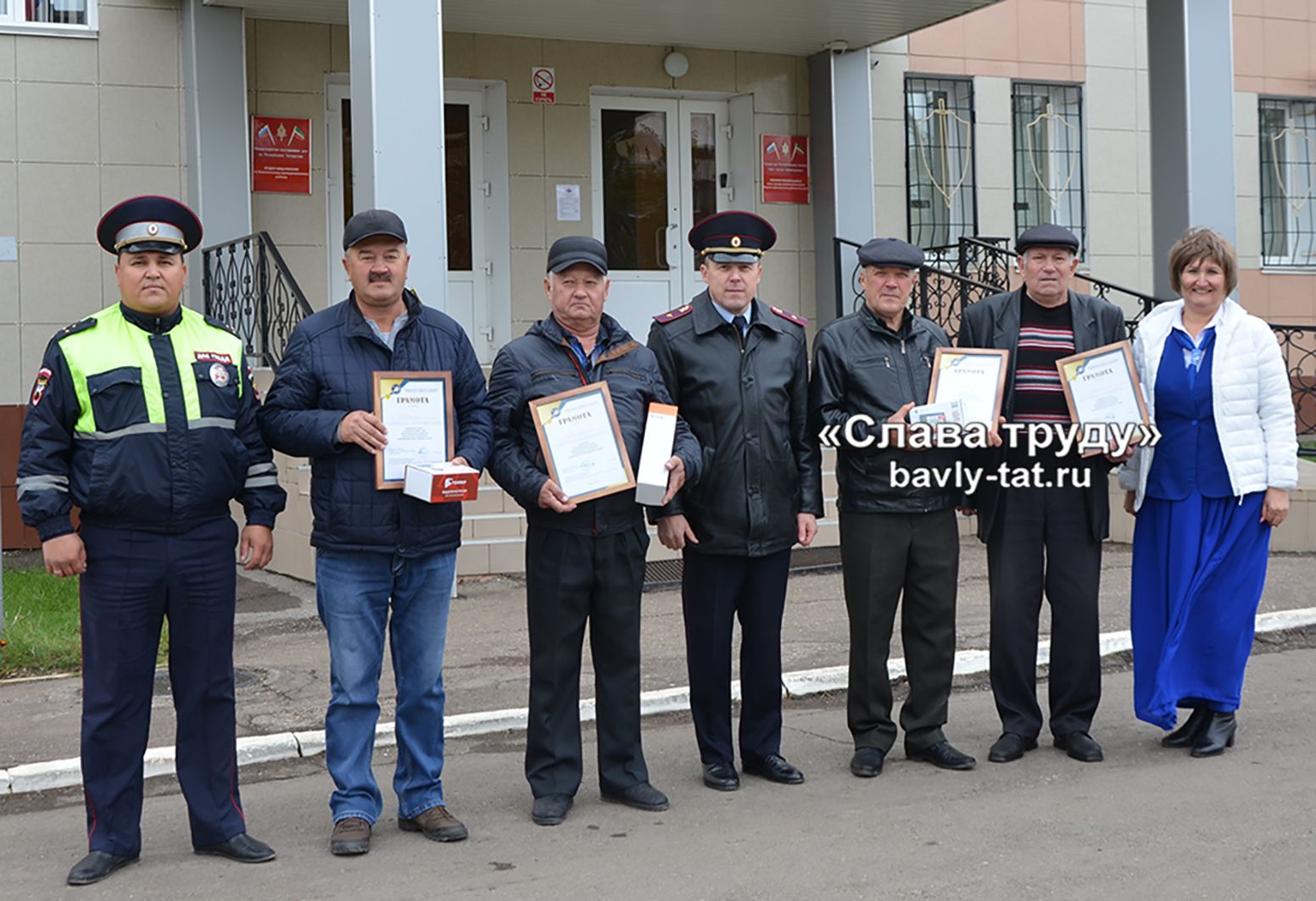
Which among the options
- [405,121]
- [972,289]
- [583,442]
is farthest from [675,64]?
[583,442]

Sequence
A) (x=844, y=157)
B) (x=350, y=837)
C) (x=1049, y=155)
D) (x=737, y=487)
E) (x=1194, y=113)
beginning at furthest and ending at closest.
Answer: (x=1049, y=155) < (x=844, y=157) < (x=1194, y=113) < (x=737, y=487) < (x=350, y=837)

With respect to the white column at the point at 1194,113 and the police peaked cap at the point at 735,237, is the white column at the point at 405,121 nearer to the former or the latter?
the police peaked cap at the point at 735,237

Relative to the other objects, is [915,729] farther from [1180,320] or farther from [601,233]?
[601,233]

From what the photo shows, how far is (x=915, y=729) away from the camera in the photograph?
6.21 meters

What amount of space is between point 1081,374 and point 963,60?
10.0 metres

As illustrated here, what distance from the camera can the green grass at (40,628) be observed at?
803 cm

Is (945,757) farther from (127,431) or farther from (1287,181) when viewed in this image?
(1287,181)

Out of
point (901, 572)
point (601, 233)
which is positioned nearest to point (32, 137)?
point (601, 233)

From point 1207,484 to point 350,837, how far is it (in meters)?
3.76

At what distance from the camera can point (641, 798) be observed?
5.63m

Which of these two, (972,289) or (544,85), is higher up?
(544,85)

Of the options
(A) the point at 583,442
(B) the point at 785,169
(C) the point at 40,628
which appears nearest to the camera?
A: (A) the point at 583,442

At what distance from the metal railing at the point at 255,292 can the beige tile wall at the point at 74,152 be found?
0.56 metres

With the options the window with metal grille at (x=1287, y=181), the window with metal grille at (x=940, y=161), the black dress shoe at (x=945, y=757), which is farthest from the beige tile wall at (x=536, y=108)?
the black dress shoe at (x=945, y=757)
